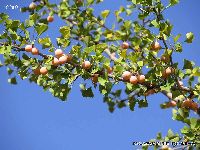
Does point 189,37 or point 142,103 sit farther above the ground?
point 189,37

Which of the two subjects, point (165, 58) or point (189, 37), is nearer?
point (165, 58)

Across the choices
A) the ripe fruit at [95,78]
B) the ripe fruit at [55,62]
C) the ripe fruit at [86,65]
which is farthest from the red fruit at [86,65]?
the ripe fruit at [55,62]

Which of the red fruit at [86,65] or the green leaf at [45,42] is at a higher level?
the green leaf at [45,42]

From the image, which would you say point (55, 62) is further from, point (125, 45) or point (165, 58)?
point (125, 45)

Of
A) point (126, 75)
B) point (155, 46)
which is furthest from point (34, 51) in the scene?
point (155, 46)

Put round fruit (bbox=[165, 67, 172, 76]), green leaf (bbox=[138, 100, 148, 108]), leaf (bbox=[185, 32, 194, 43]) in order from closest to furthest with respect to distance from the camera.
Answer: round fruit (bbox=[165, 67, 172, 76]) → leaf (bbox=[185, 32, 194, 43]) → green leaf (bbox=[138, 100, 148, 108])

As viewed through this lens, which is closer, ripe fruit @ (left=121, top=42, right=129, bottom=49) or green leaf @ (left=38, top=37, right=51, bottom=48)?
green leaf @ (left=38, top=37, right=51, bottom=48)

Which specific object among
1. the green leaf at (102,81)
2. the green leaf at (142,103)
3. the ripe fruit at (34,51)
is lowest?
the green leaf at (142,103)

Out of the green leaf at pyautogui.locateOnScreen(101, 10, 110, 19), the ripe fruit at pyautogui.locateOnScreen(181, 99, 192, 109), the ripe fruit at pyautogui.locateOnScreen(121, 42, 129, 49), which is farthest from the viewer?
the green leaf at pyautogui.locateOnScreen(101, 10, 110, 19)

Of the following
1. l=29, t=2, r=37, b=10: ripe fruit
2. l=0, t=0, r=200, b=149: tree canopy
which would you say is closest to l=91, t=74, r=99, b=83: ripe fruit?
l=0, t=0, r=200, b=149: tree canopy

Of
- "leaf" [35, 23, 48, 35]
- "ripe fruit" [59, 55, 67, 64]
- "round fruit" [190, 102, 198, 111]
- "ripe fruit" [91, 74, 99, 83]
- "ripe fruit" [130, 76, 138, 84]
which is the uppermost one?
"leaf" [35, 23, 48, 35]

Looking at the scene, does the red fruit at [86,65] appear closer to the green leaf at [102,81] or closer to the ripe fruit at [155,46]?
the green leaf at [102,81]

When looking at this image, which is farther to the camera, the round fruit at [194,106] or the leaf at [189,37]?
the leaf at [189,37]

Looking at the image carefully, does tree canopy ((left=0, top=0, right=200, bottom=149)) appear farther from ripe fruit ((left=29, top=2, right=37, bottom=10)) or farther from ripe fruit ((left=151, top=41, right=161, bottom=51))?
ripe fruit ((left=29, top=2, right=37, bottom=10))
